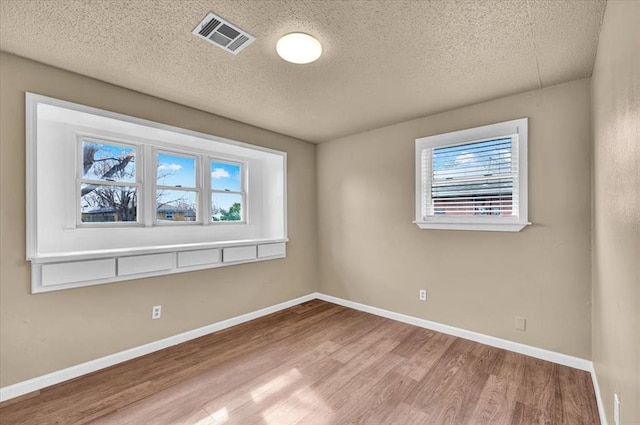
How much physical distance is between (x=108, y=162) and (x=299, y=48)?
2.34 metres

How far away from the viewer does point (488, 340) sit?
2.86 m

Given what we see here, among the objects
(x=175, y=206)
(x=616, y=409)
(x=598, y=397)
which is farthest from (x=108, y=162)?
(x=598, y=397)

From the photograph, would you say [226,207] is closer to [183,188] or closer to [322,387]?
[183,188]

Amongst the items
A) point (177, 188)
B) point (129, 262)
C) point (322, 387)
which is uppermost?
point (177, 188)

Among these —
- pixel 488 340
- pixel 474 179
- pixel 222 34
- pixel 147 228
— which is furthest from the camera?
pixel 147 228

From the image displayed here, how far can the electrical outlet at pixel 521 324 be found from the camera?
2652 mm

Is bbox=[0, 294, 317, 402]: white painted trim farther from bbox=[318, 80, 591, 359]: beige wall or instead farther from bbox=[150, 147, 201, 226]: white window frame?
bbox=[318, 80, 591, 359]: beige wall

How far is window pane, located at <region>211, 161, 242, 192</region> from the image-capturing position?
12.5 ft

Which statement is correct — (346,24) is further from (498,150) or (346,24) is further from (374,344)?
(374,344)

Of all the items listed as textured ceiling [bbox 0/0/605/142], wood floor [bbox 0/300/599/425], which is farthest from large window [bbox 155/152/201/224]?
wood floor [bbox 0/300/599/425]

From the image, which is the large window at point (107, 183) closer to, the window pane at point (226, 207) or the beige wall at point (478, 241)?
the window pane at point (226, 207)

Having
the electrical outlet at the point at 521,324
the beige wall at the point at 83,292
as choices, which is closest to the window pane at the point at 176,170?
the beige wall at the point at 83,292

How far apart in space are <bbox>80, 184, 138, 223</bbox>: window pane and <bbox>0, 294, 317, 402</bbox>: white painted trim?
1307mm

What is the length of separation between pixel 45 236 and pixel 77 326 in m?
0.87
